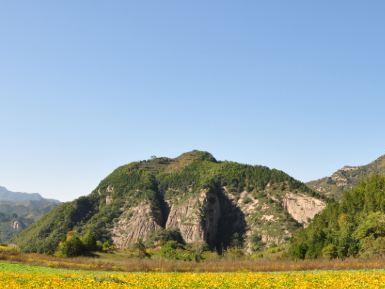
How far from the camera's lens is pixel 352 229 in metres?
115

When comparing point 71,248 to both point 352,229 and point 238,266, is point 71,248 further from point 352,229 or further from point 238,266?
point 352,229

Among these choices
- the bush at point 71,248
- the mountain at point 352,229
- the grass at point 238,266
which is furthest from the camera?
the bush at point 71,248

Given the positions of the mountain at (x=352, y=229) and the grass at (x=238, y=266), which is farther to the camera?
the mountain at (x=352, y=229)

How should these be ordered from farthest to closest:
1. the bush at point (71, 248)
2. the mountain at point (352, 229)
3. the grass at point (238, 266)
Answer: the bush at point (71, 248) → the mountain at point (352, 229) → the grass at point (238, 266)

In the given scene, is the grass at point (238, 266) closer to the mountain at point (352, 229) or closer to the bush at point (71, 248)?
the mountain at point (352, 229)

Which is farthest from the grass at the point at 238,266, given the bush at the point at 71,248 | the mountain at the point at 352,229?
the bush at the point at 71,248

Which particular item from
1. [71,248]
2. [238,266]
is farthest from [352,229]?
[71,248]

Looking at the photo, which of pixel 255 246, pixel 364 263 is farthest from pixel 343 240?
pixel 255 246

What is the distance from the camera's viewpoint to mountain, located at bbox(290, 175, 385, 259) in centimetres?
10400

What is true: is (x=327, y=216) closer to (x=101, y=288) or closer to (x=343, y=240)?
(x=343, y=240)

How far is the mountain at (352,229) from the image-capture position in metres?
104

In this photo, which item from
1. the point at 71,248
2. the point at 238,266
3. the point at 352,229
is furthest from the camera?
the point at 71,248

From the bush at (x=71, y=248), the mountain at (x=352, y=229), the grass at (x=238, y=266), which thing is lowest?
the bush at (x=71, y=248)

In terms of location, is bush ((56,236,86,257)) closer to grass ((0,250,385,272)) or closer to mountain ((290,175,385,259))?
grass ((0,250,385,272))
